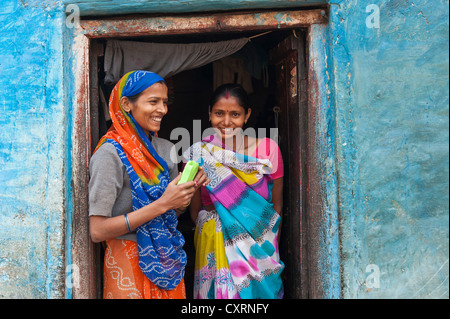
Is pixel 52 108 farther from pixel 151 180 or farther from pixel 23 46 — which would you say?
pixel 151 180

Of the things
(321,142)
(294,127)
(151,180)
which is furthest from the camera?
(294,127)

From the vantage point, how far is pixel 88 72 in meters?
2.90

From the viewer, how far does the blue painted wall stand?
2.79 meters

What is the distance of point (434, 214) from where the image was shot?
2.79 meters

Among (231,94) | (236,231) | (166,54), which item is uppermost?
(166,54)

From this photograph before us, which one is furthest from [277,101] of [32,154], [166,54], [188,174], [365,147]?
[32,154]

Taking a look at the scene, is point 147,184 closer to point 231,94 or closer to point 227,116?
point 227,116

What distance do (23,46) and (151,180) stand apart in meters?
1.15

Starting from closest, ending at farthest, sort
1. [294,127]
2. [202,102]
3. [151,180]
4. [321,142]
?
[151,180] → [321,142] → [294,127] → [202,102]

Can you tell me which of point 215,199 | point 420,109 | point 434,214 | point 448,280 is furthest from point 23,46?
point 448,280

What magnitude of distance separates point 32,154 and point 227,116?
4.12 ft

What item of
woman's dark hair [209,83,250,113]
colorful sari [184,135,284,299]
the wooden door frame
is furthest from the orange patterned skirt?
woman's dark hair [209,83,250,113]

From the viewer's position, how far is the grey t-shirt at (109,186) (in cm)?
246

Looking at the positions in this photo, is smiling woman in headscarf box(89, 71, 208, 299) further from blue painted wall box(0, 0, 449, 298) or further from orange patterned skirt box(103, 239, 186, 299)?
blue painted wall box(0, 0, 449, 298)
